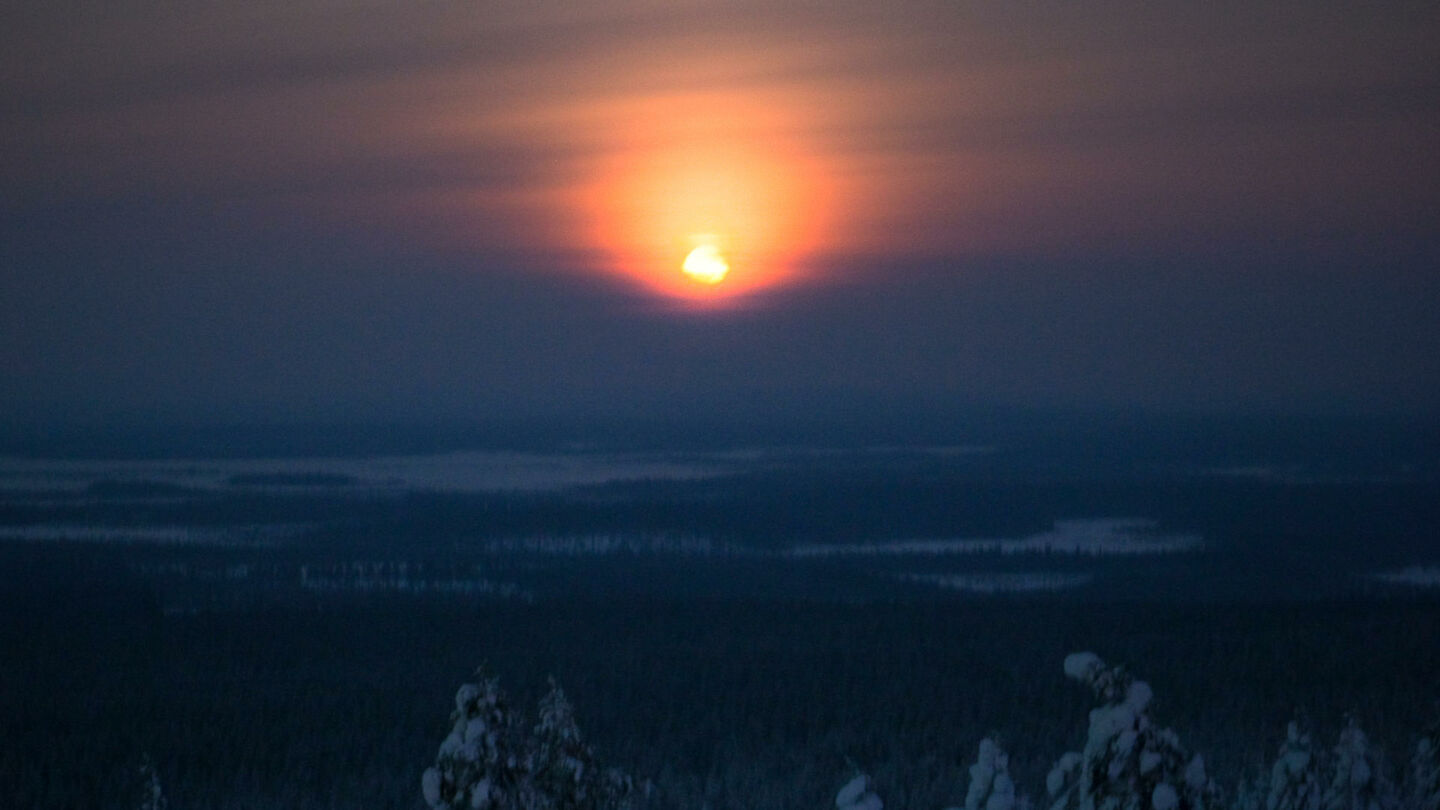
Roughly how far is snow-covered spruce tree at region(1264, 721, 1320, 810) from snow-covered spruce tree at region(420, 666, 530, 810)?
318 inches

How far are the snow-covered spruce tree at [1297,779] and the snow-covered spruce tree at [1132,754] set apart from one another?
6.01 metres

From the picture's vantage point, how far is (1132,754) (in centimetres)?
1187

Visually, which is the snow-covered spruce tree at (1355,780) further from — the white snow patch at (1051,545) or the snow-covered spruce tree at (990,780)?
the white snow patch at (1051,545)

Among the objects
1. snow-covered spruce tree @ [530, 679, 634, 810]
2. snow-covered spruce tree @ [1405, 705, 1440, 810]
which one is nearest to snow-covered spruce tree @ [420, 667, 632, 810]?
snow-covered spruce tree @ [530, 679, 634, 810]

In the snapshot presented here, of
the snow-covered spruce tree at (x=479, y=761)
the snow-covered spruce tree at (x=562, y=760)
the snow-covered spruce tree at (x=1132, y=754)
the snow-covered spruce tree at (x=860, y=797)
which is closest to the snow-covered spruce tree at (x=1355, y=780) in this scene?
the snow-covered spruce tree at (x=1132, y=754)

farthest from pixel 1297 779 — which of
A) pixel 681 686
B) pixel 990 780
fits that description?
pixel 681 686

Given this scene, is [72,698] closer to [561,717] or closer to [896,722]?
[896,722]

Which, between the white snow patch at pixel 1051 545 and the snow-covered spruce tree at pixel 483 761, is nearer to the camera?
the snow-covered spruce tree at pixel 483 761

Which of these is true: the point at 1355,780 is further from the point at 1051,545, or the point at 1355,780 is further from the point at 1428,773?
→ the point at 1051,545

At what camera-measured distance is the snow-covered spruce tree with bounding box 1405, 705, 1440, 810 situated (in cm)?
1778

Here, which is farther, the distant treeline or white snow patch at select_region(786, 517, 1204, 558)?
white snow patch at select_region(786, 517, 1204, 558)

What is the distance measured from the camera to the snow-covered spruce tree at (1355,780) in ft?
56.1

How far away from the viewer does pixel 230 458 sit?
179750mm

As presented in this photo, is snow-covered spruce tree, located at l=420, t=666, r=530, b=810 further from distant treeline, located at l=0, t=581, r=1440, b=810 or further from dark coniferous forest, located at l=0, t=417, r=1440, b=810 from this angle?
distant treeline, located at l=0, t=581, r=1440, b=810
